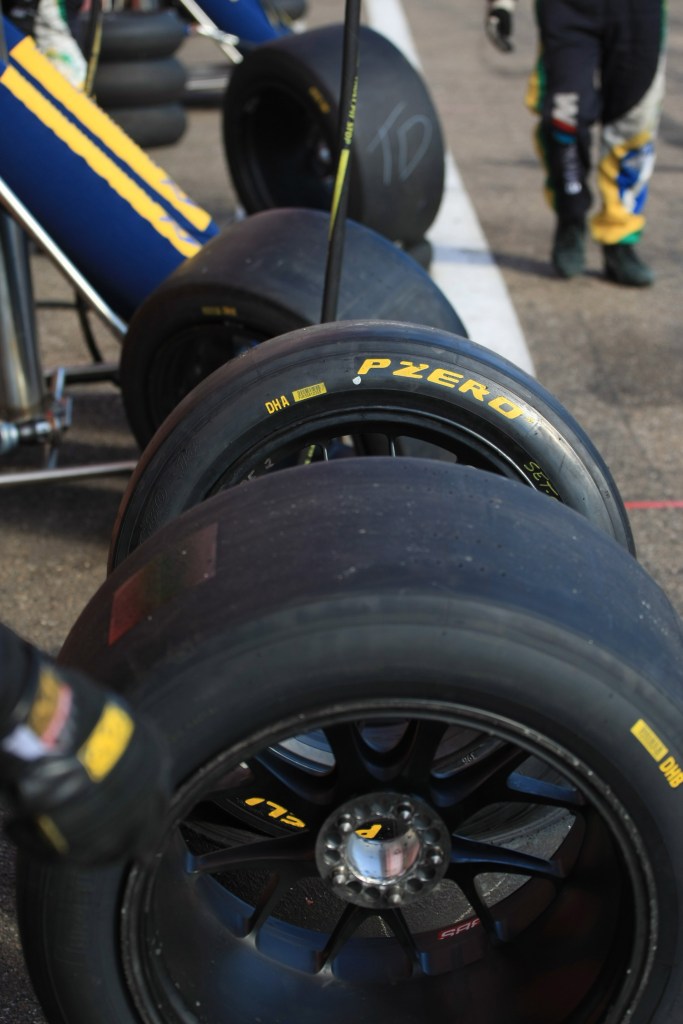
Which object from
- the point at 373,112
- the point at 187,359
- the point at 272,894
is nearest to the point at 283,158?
the point at 373,112

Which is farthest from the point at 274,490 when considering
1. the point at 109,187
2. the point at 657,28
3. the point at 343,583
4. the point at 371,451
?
the point at 657,28

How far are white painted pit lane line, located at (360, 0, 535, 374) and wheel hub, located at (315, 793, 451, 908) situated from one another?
295 centimetres

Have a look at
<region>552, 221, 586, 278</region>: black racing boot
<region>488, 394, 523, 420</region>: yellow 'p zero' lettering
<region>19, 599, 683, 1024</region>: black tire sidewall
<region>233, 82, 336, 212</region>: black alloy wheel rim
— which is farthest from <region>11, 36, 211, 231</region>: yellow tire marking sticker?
<region>552, 221, 586, 278</region>: black racing boot

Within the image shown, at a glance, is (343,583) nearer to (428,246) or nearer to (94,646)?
(94,646)

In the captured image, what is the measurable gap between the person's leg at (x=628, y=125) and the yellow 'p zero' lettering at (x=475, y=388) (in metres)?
3.32

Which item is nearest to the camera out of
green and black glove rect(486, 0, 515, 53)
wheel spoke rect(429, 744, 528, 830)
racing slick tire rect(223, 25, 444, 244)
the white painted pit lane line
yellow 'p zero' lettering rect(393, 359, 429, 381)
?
wheel spoke rect(429, 744, 528, 830)

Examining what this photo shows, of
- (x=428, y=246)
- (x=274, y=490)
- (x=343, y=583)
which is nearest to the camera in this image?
(x=343, y=583)

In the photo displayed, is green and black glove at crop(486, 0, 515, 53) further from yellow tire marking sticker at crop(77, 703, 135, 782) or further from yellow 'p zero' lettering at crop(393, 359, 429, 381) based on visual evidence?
yellow tire marking sticker at crop(77, 703, 135, 782)

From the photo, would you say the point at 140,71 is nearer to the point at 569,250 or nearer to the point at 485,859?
the point at 569,250

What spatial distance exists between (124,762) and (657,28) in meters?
4.63

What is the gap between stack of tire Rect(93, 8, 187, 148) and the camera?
262 inches

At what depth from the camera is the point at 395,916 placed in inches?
68.1

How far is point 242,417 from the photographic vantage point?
2.22 m

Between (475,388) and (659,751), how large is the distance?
92cm
